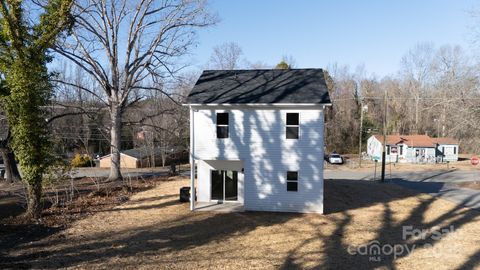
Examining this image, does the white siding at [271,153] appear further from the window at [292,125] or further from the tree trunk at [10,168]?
the tree trunk at [10,168]

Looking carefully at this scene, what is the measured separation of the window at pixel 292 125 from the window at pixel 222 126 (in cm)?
311

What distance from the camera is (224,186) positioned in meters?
20.0

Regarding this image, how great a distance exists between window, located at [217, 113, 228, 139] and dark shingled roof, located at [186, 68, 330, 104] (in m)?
0.80

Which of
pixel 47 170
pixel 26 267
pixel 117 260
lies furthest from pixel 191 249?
pixel 47 170

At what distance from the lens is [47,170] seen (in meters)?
16.6

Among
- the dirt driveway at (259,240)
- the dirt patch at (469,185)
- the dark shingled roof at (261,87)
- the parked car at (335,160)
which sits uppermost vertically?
the dark shingled roof at (261,87)

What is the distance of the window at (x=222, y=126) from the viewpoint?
19141 millimetres

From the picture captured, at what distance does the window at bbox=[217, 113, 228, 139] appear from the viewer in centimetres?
1914

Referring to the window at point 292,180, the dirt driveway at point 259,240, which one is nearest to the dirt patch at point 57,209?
the dirt driveway at point 259,240

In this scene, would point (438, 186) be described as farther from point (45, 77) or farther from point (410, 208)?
point (45, 77)

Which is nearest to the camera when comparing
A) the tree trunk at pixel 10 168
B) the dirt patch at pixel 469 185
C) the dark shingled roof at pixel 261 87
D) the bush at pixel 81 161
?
the dark shingled roof at pixel 261 87

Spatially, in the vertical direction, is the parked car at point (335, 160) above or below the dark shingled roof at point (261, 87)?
below

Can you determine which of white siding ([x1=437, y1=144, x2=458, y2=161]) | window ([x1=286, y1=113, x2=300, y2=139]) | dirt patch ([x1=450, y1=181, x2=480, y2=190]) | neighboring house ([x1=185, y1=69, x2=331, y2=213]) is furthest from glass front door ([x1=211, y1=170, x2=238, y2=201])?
white siding ([x1=437, y1=144, x2=458, y2=161])

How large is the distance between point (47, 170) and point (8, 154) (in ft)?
50.3
